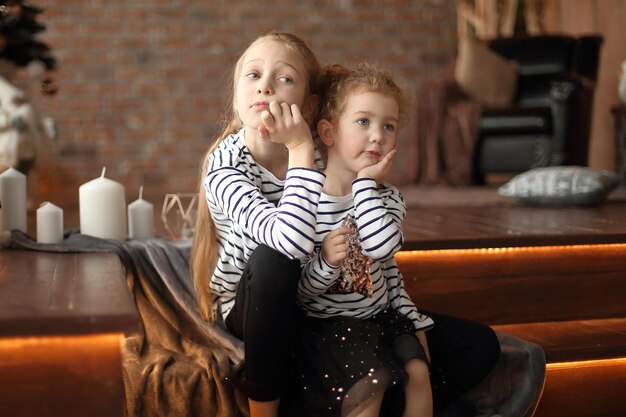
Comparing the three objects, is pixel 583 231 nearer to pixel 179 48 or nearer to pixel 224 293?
pixel 224 293

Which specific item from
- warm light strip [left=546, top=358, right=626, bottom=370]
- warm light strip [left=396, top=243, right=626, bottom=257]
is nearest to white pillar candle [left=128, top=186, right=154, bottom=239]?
warm light strip [left=396, top=243, right=626, bottom=257]

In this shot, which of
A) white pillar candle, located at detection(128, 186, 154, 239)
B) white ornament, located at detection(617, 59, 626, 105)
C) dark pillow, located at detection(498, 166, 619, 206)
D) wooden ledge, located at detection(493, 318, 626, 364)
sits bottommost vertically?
wooden ledge, located at detection(493, 318, 626, 364)

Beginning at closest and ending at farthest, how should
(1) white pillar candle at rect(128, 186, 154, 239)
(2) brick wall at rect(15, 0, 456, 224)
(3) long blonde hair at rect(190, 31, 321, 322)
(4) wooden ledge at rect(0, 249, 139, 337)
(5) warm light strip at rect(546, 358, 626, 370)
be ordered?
(4) wooden ledge at rect(0, 249, 139, 337) < (3) long blonde hair at rect(190, 31, 321, 322) < (5) warm light strip at rect(546, 358, 626, 370) < (1) white pillar candle at rect(128, 186, 154, 239) < (2) brick wall at rect(15, 0, 456, 224)

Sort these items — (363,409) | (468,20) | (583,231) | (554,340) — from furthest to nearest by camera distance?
(468,20) < (583,231) < (554,340) < (363,409)

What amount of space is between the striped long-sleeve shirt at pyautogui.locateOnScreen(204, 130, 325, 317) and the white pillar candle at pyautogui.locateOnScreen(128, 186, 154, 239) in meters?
0.51

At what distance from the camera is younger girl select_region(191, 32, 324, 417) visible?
1468mm

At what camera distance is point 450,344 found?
5.37ft

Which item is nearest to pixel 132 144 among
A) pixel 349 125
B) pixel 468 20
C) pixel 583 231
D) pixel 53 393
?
pixel 468 20

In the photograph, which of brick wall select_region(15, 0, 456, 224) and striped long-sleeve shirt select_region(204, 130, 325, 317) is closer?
striped long-sleeve shirt select_region(204, 130, 325, 317)

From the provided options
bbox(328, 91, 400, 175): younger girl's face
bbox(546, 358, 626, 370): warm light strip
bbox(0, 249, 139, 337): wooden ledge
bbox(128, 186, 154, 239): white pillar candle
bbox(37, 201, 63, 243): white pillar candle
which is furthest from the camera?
bbox(128, 186, 154, 239): white pillar candle

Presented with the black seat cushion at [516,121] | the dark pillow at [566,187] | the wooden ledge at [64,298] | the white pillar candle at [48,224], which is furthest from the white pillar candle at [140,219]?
the black seat cushion at [516,121]

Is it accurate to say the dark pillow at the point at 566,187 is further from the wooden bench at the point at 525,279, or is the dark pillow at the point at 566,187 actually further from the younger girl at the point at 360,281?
the younger girl at the point at 360,281

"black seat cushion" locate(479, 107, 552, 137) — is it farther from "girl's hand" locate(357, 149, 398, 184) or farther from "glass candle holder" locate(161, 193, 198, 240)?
"girl's hand" locate(357, 149, 398, 184)

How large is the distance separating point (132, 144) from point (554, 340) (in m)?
4.07
